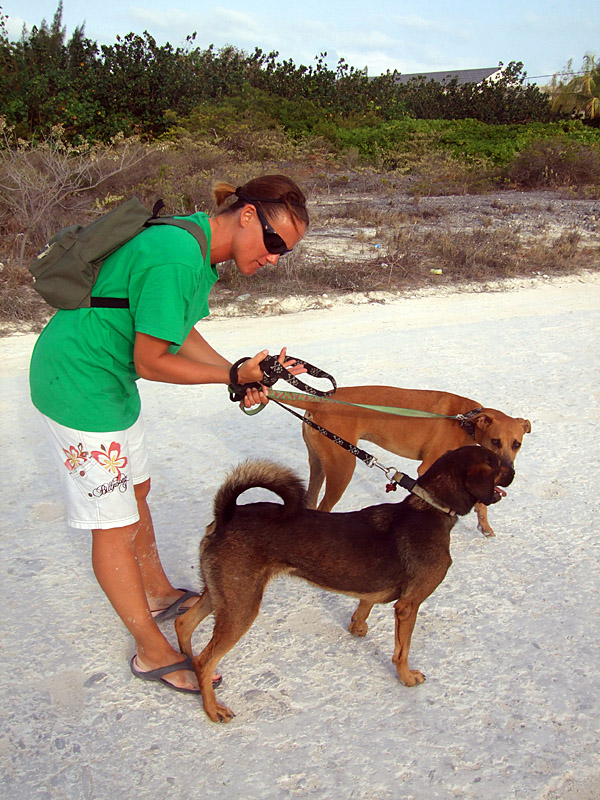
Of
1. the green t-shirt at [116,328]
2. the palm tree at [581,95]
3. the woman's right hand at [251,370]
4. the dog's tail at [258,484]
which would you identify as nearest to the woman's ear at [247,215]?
the green t-shirt at [116,328]

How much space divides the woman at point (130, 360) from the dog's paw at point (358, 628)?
0.78m

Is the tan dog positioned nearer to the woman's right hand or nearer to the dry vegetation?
the woman's right hand

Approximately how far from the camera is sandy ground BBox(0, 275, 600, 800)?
2324mm

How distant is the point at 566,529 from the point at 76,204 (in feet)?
30.6

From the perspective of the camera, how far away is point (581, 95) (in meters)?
32.0

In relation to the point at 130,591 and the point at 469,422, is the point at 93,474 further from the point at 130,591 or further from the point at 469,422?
the point at 469,422

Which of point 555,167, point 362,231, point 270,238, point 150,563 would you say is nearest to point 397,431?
point 150,563

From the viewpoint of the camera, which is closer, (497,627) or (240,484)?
(240,484)

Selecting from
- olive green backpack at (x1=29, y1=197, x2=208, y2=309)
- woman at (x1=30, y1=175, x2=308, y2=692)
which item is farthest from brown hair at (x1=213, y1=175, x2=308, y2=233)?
olive green backpack at (x1=29, y1=197, x2=208, y2=309)

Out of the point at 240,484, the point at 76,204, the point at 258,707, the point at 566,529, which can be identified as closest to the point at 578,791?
the point at 258,707

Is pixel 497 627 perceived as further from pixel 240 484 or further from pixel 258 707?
pixel 240 484

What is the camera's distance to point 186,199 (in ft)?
37.5

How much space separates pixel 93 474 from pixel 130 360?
17.2 inches

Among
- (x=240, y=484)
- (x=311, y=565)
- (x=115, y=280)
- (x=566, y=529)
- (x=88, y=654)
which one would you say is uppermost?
(x=115, y=280)
